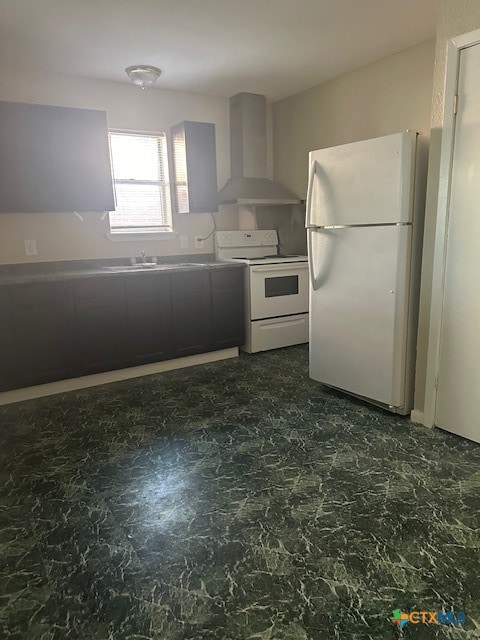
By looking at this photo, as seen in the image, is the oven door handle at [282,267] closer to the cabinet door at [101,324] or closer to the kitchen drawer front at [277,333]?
the kitchen drawer front at [277,333]

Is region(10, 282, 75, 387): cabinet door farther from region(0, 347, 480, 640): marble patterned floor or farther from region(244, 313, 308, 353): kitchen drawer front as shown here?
region(244, 313, 308, 353): kitchen drawer front

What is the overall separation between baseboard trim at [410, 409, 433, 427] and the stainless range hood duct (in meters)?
2.54

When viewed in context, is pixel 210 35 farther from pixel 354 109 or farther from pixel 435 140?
pixel 435 140

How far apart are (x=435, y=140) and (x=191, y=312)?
7.52 feet

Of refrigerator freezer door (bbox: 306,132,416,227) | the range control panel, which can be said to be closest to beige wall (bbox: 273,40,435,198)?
the range control panel

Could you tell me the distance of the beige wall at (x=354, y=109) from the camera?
3388mm

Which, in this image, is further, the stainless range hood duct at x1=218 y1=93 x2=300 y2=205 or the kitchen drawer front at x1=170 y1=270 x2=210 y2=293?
the stainless range hood duct at x1=218 y1=93 x2=300 y2=205

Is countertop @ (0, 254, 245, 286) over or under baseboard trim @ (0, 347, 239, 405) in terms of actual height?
over

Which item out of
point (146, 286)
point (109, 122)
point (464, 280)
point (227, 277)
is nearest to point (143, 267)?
point (146, 286)

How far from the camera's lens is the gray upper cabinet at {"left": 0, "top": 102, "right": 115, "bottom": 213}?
10.5 feet

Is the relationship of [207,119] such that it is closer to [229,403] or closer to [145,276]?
[145,276]

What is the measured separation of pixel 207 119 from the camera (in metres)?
4.41

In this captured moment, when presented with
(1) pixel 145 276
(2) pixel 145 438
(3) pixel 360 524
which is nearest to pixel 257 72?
(1) pixel 145 276

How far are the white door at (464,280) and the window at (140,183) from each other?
9.02ft
